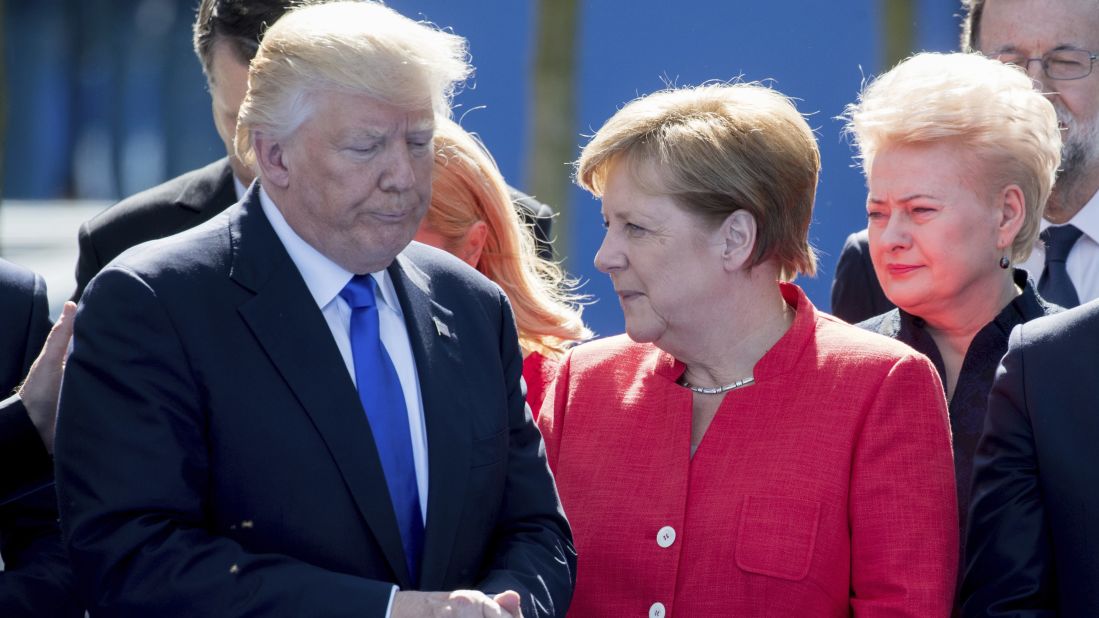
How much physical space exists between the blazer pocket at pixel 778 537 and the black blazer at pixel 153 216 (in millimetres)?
1609

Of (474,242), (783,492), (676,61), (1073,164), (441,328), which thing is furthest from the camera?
(676,61)

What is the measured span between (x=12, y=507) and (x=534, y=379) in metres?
1.30

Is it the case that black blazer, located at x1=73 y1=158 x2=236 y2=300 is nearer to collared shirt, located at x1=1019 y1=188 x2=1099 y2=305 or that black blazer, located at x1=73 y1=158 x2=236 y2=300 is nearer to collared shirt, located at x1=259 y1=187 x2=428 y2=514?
collared shirt, located at x1=259 y1=187 x2=428 y2=514

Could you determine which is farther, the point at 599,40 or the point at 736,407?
the point at 599,40

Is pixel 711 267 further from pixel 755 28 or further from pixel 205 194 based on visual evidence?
pixel 755 28

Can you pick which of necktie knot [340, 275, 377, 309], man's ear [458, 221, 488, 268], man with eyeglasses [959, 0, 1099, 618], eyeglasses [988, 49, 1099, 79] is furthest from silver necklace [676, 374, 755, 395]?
eyeglasses [988, 49, 1099, 79]

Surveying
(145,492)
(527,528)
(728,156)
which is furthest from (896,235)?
(145,492)

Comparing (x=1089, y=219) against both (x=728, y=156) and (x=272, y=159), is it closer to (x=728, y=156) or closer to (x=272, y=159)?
(x=728, y=156)

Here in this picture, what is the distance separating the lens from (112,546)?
2.14m

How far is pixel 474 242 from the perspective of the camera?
3619mm

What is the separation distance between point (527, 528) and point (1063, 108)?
6.88 ft

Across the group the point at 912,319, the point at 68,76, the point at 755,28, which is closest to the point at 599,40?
the point at 755,28

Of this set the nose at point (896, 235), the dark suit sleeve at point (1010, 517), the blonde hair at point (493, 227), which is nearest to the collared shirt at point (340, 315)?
the dark suit sleeve at point (1010, 517)

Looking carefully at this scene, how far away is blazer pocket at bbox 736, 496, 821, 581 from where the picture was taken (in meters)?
2.59
